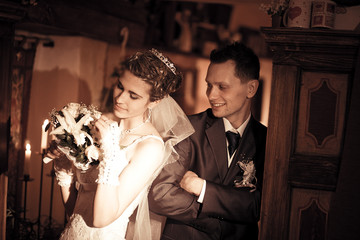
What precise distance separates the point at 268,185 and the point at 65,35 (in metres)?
3.12

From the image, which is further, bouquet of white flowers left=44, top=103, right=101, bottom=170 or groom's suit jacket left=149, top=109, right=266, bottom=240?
groom's suit jacket left=149, top=109, right=266, bottom=240

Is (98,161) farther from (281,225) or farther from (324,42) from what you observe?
(324,42)

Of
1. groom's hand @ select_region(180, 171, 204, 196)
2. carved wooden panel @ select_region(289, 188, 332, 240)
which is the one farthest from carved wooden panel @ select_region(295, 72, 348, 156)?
groom's hand @ select_region(180, 171, 204, 196)

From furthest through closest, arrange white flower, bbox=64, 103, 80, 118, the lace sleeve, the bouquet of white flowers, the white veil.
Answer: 1. the white veil
2. white flower, bbox=64, 103, 80, 118
3. the bouquet of white flowers
4. the lace sleeve

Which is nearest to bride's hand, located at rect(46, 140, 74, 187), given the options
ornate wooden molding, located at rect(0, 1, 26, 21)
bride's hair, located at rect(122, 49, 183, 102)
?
bride's hair, located at rect(122, 49, 183, 102)

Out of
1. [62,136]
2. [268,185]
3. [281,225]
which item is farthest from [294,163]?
[62,136]

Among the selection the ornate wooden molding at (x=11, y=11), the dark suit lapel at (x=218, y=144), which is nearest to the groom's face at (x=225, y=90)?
the dark suit lapel at (x=218, y=144)

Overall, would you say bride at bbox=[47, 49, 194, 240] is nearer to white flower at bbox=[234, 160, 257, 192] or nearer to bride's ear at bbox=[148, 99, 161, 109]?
bride's ear at bbox=[148, 99, 161, 109]

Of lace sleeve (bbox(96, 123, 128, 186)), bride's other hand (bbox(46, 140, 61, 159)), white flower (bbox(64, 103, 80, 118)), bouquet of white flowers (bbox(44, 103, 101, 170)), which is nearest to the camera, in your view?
lace sleeve (bbox(96, 123, 128, 186))

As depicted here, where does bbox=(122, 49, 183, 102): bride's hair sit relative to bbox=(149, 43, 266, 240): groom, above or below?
above

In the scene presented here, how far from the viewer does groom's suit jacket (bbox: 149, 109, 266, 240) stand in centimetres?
267

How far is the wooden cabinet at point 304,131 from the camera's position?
239cm

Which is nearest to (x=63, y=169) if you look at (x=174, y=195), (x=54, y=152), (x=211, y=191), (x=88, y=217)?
(x=54, y=152)

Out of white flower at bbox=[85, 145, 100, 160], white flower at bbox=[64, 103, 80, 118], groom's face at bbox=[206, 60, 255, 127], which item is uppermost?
groom's face at bbox=[206, 60, 255, 127]
